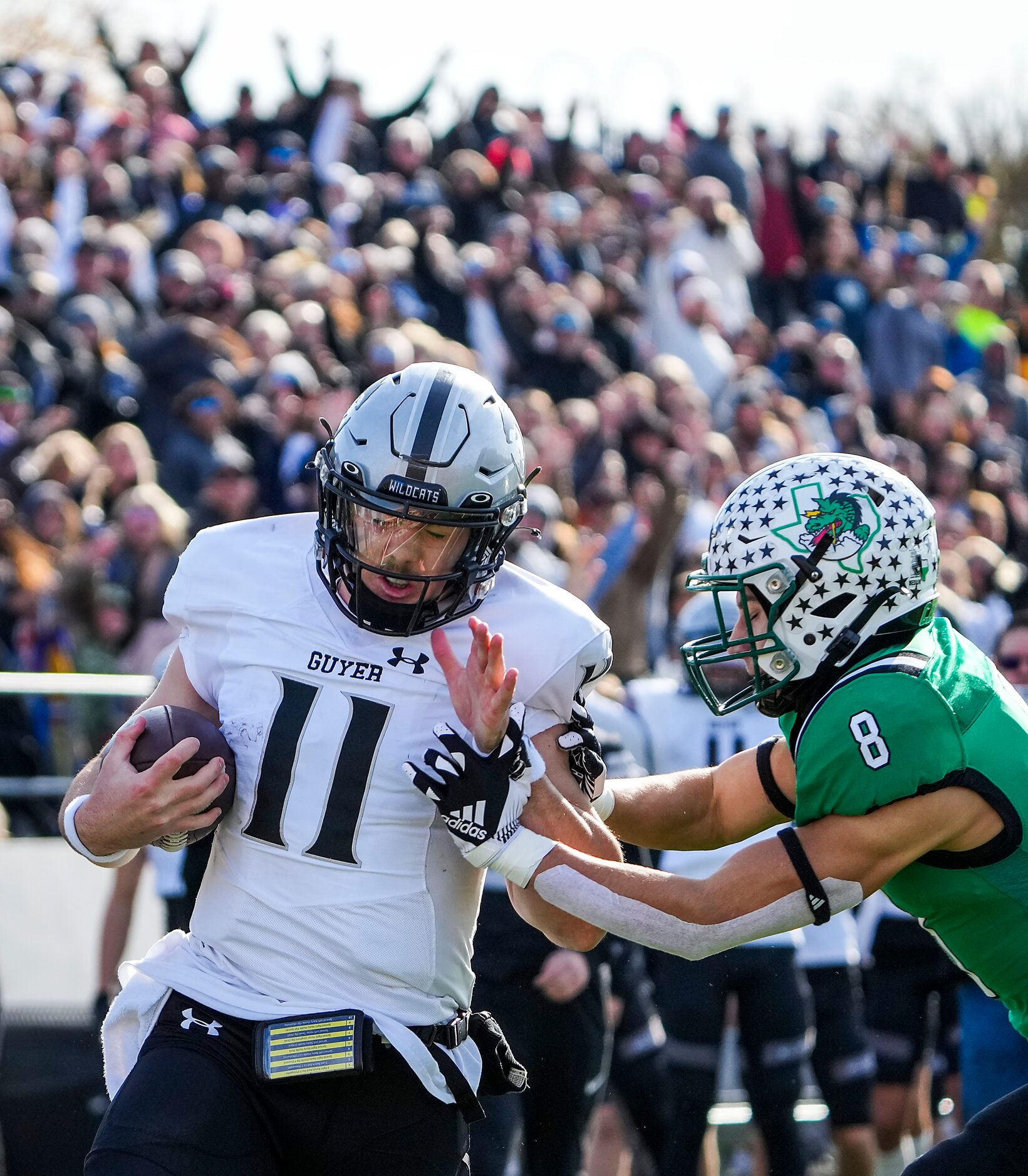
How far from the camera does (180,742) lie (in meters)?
2.93

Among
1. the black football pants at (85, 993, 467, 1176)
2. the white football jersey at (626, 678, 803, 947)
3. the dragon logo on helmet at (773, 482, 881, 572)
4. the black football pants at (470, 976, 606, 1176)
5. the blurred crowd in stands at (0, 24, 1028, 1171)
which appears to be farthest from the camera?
the blurred crowd in stands at (0, 24, 1028, 1171)

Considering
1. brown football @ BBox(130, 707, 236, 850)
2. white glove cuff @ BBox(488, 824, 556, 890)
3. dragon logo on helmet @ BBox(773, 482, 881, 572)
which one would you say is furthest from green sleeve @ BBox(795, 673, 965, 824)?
brown football @ BBox(130, 707, 236, 850)

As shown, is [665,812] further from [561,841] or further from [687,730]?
[687,730]

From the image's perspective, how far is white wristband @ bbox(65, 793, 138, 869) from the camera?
121 inches

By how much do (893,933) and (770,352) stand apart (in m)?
7.21

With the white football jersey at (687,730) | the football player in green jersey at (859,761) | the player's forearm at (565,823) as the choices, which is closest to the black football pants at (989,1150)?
the football player in green jersey at (859,761)

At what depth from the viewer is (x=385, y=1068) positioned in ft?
9.71

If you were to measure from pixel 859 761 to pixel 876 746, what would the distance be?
40 millimetres

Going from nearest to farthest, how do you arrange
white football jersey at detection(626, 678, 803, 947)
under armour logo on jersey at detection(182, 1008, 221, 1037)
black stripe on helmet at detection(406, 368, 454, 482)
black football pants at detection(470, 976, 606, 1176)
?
under armour logo on jersey at detection(182, 1008, 221, 1037) < black stripe on helmet at detection(406, 368, 454, 482) < black football pants at detection(470, 976, 606, 1176) < white football jersey at detection(626, 678, 803, 947)

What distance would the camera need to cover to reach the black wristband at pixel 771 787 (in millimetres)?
3602

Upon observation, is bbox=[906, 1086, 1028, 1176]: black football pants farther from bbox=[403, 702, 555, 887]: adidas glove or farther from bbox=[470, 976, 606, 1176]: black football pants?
bbox=[470, 976, 606, 1176]: black football pants

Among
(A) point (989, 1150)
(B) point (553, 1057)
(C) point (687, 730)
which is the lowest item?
(B) point (553, 1057)

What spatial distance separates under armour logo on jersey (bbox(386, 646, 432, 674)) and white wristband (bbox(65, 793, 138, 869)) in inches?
23.0

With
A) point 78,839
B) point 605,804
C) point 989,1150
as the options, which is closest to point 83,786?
point 78,839
